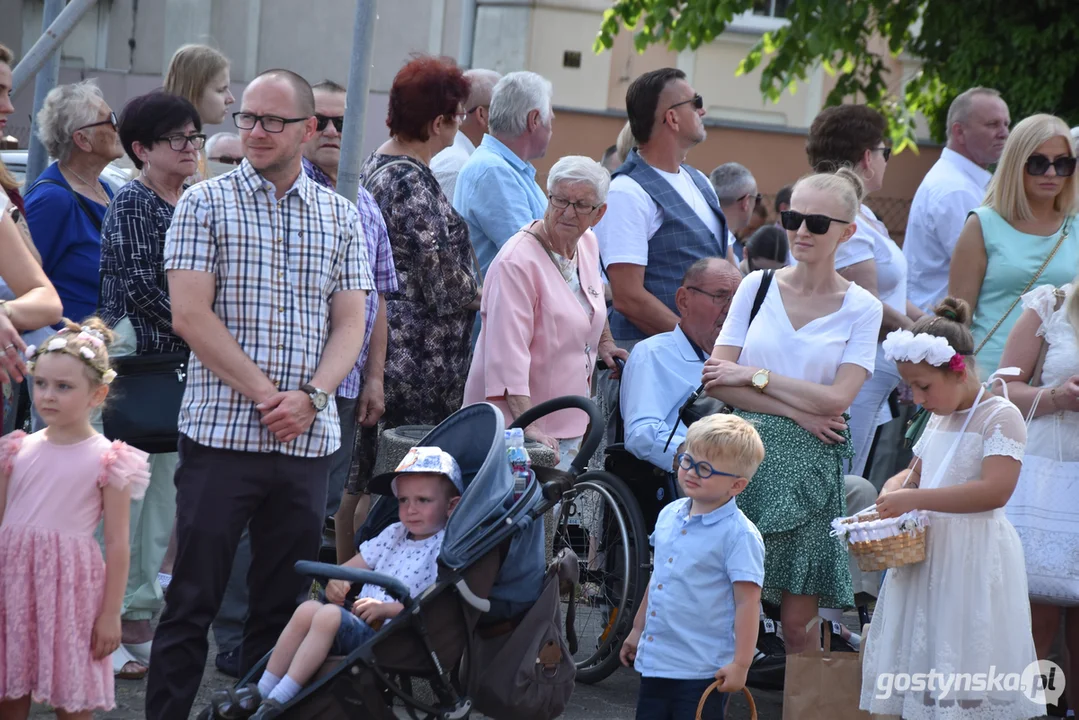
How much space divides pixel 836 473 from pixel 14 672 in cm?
286

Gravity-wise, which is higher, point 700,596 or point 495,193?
point 495,193

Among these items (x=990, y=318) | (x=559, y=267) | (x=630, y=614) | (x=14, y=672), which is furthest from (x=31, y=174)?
(x=990, y=318)

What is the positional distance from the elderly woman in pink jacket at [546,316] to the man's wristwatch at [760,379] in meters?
0.85

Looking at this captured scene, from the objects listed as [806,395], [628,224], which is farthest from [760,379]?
[628,224]

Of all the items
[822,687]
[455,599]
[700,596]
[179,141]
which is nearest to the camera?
[455,599]

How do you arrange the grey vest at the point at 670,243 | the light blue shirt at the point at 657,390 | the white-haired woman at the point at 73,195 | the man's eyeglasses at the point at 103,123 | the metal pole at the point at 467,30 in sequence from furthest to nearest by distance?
the metal pole at the point at 467,30
the grey vest at the point at 670,243
the light blue shirt at the point at 657,390
the man's eyeglasses at the point at 103,123
the white-haired woman at the point at 73,195

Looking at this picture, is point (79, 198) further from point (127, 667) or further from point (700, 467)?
point (700, 467)

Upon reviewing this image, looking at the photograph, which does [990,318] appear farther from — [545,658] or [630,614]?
[545,658]

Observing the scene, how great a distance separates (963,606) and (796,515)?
0.73m

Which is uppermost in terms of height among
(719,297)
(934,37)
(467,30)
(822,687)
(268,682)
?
(934,37)

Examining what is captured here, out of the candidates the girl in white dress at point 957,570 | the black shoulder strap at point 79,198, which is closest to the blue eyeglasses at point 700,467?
the girl in white dress at point 957,570

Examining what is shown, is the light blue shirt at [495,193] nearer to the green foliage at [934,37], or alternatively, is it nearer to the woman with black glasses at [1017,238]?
the woman with black glasses at [1017,238]

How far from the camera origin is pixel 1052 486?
5297mm

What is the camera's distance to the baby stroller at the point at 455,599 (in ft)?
12.8
